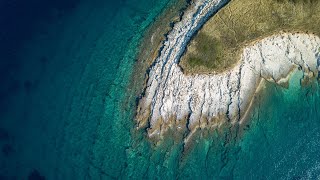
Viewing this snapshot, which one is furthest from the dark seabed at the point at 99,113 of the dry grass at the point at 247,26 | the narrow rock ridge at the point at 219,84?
the dry grass at the point at 247,26

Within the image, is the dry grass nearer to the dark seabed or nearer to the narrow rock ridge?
the narrow rock ridge

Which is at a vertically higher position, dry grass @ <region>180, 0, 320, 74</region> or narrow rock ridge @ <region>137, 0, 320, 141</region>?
dry grass @ <region>180, 0, 320, 74</region>

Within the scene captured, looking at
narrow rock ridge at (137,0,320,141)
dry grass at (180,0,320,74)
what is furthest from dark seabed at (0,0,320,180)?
dry grass at (180,0,320,74)

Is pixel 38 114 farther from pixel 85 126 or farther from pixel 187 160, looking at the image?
pixel 187 160

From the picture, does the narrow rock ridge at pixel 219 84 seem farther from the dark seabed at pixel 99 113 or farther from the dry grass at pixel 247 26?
the dark seabed at pixel 99 113

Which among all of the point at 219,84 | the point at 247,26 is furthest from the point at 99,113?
the point at 247,26
